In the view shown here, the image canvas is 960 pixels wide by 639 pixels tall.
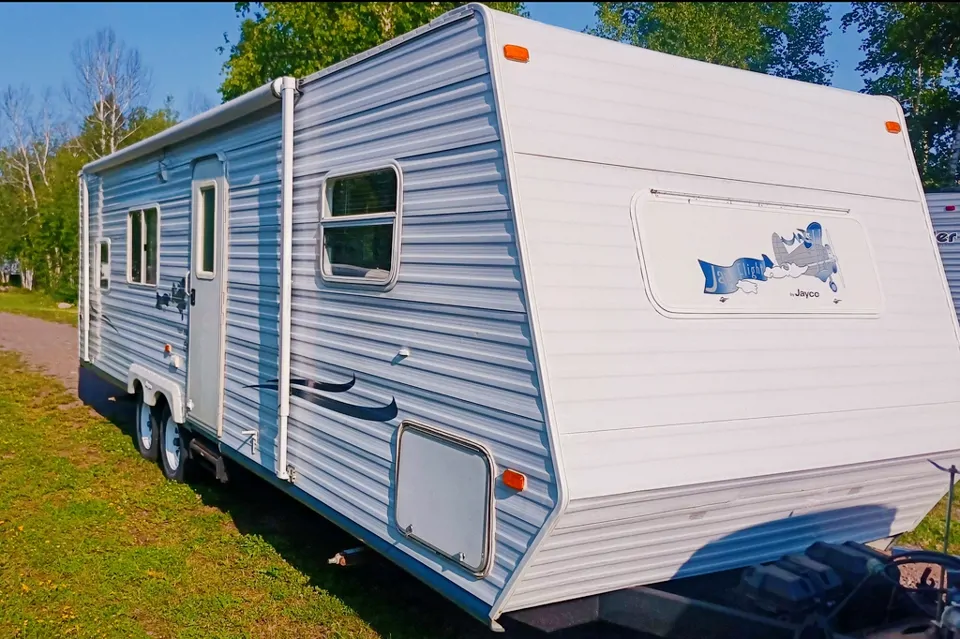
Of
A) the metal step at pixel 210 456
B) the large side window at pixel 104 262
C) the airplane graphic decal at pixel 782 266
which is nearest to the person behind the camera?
the airplane graphic decal at pixel 782 266

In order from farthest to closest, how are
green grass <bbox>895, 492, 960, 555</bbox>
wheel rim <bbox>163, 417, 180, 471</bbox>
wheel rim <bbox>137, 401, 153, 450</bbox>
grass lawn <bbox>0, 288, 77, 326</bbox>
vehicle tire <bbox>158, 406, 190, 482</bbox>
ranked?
1. grass lawn <bbox>0, 288, 77, 326</bbox>
2. wheel rim <bbox>137, 401, 153, 450</bbox>
3. wheel rim <bbox>163, 417, 180, 471</bbox>
4. vehicle tire <bbox>158, 406, 190, 482</bbox>
5. green grass <bbox>895, 492, 960, 555</bbox>

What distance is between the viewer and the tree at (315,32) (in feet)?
53.7

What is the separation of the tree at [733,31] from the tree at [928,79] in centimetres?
300

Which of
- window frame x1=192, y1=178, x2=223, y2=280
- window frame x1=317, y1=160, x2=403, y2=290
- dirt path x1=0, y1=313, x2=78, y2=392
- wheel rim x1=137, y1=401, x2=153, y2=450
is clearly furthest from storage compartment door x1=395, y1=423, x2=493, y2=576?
dirt path x1=0, y1=313, x2=78, y2=392

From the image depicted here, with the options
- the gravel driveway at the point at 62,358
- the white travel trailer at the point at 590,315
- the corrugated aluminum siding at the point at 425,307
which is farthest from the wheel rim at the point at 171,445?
the corrugated aluminum siding at the point at 425,307

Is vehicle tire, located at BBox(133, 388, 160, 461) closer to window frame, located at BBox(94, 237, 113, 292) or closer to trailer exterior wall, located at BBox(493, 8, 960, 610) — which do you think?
window frame, located at BBox(94, 237, 113, 292)

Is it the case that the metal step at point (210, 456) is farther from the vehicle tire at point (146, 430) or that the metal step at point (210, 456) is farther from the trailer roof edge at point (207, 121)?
the trailer roof edge at point (207, 121)

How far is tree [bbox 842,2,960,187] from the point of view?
16297 mm

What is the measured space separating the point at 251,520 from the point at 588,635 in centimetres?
295

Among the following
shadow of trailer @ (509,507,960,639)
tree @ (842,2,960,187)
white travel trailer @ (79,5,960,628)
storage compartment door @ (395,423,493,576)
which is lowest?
shadow of trailer @ (509,507,960,639)

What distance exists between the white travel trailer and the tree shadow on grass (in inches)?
28.7

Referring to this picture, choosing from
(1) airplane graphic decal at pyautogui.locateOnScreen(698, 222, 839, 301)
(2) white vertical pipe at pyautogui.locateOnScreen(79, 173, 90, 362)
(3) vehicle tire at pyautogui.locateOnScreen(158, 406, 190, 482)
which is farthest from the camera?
(2) white vertical pipe at pyautogui.locateOnScreen(79, 173, 90, 362)

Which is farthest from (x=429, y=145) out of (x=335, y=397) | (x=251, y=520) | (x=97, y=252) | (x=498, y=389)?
(x=97, y=252)

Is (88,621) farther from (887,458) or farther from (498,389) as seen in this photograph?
(887,458)
